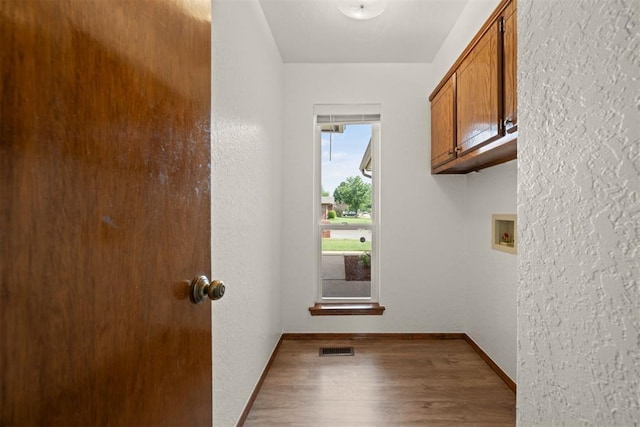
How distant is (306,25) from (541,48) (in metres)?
1.98

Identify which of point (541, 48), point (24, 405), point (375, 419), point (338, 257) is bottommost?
point (375, 419)

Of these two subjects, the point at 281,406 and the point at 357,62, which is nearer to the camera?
the point at 281,406

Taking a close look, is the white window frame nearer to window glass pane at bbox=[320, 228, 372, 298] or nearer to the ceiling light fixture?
window glass pane at bbox=[320, 228, 372, 298]

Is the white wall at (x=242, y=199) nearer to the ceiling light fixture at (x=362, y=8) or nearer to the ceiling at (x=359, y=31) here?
the ceiling at (x=359, y=31)

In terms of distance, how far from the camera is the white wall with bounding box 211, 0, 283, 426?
1.31 meters

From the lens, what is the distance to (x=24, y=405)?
1.18ft

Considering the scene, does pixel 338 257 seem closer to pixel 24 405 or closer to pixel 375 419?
pixel 375 419

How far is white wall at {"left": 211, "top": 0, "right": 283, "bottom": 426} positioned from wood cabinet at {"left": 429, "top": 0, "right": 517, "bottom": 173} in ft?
4.29

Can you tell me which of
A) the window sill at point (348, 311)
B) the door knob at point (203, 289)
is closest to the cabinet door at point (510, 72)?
the door knob at point (203, 289)

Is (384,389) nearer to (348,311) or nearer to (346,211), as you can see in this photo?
(348,311)

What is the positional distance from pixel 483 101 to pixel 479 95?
73 millimetres

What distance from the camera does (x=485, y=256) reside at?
7.80ft

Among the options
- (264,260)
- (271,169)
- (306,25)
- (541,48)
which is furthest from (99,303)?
(306,25)

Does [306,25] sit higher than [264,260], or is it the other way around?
[306,25]
